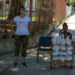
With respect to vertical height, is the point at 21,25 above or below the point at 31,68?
above

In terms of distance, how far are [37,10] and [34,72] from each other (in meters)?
5.67

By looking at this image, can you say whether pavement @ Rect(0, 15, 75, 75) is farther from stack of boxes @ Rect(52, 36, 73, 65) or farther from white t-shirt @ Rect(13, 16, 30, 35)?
white t-shirt @ Rect(13, 16, 30, 35)

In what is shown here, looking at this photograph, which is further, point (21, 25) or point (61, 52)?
point (21, 25)

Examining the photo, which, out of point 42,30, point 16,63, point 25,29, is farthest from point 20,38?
point 42,30

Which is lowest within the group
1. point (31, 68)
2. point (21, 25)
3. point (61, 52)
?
point (31, 68)

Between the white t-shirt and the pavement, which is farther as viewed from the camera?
the white t-shirt

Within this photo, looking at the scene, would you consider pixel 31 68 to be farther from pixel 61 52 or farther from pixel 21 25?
pixel 21 25

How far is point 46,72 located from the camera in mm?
6594

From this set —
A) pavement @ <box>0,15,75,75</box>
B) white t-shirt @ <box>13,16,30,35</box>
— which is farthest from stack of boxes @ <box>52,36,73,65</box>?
white t-shirt @ <box>13,16,30,35</box>

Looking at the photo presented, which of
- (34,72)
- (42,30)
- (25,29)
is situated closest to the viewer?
(34,72)

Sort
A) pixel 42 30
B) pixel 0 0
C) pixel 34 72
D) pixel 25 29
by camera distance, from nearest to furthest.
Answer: pixel 34 72
pixel 25 29
pixel 0 0
pixel 42 30

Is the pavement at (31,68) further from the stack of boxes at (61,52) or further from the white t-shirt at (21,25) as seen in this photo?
the white t-shirt at (21,25)

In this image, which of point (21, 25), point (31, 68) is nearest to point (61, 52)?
point (31, 68)

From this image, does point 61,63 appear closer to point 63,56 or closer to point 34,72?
point 63,56
